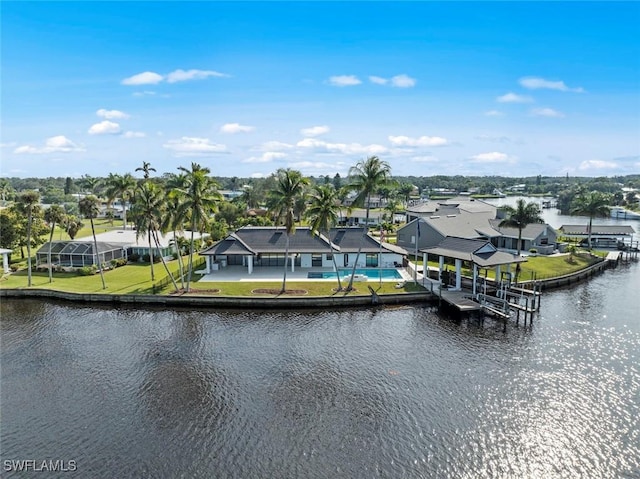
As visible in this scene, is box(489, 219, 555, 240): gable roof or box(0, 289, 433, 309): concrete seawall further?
box(489, 219, 555, 240): gable roof

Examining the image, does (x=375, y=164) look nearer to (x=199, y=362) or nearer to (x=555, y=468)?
(x=199, y=362)

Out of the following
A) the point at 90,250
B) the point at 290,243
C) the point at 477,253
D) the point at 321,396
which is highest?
the point at 477,253

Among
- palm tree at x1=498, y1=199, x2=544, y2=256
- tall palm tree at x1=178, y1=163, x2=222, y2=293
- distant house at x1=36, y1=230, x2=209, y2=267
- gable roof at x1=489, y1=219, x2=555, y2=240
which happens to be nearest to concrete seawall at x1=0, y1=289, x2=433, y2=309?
tall palm tree at x1=178, y1=163, x2=222, y2=293

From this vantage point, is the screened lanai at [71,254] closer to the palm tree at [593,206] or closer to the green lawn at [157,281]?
the green lawn at [157,281]

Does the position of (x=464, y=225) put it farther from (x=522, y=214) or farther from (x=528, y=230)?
(x=528, y=230)

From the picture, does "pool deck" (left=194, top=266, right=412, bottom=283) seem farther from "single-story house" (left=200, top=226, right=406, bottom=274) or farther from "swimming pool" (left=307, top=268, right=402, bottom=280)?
"single-story house" (left=200, top=226, right=406, bottom=274)

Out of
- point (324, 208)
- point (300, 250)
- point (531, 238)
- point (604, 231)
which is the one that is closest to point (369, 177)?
point (324, 208)
